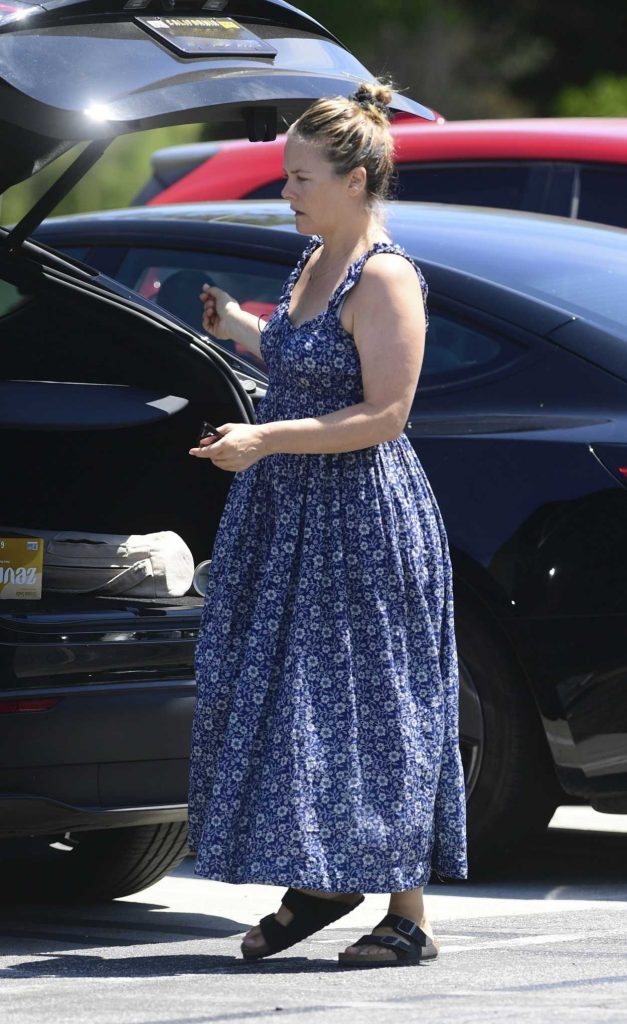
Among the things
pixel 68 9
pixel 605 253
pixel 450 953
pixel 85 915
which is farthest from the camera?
pixel 605 253

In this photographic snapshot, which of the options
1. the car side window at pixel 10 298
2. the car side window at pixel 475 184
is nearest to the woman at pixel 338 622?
the car side window at pixel 10 298

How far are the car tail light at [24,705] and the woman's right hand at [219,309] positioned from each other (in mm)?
865

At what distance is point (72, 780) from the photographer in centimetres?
368

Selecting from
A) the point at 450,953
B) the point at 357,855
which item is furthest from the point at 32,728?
the point at 450,953

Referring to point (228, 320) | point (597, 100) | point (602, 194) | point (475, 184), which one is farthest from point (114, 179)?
point (228, 320)

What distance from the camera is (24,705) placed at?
3.67 m

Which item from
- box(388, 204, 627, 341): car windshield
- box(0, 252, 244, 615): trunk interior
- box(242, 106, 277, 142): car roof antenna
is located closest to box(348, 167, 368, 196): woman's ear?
box(242, 106, 277, 142): car roof antenna

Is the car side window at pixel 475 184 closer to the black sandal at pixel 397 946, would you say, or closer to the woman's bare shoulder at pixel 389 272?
the woman's bare shoulder at pixel 389 272

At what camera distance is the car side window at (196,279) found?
500 centimetres

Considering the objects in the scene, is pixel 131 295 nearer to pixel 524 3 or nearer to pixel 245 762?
pixel 245 762

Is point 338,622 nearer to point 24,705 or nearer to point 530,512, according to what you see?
point 24,705

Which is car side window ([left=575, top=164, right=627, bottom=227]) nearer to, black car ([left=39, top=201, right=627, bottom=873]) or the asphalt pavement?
black car ([left=39, top=201, right=627, bottom=873])

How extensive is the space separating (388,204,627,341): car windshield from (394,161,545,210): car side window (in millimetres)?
1781

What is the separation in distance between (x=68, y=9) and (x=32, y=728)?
1300 millimetres
